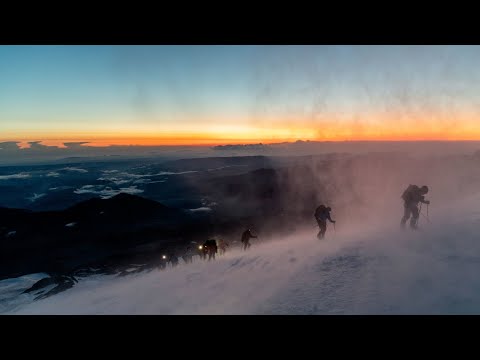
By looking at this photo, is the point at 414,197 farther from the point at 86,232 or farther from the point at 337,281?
the point at 86,232

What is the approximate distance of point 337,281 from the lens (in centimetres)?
1038

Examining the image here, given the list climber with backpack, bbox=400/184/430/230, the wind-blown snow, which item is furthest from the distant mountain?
climber with backpack, bbox=400/184/430/230

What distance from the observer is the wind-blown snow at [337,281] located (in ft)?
30.1

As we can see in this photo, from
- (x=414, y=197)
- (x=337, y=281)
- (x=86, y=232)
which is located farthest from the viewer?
(x=86, y=232)

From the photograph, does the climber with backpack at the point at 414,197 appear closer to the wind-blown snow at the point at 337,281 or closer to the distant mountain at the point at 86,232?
the wind-blown snow at the point at 337,281

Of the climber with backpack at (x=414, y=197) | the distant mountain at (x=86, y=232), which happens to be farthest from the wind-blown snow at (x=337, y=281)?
the distant mountain at (x=86, y=232)

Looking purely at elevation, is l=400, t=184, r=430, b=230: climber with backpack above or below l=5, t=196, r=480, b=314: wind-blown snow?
above

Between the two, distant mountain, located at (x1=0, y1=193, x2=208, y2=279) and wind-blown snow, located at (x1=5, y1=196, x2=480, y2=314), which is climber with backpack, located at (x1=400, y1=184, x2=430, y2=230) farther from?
distant mountain, located at (x1=0, y1=193, x2=208, y2=279)

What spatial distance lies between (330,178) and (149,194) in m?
101

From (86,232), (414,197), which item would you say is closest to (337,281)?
(414,197)

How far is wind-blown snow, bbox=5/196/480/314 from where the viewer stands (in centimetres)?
918
